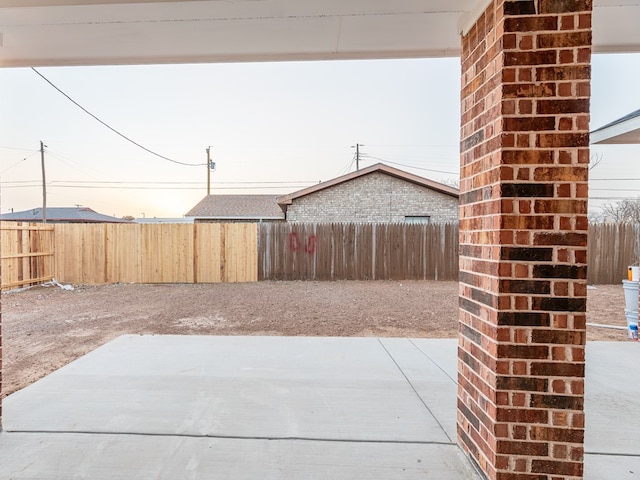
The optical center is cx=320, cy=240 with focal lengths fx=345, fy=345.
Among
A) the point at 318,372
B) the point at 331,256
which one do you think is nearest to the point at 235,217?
the point at 331,256

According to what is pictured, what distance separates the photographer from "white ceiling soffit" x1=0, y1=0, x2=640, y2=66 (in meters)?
1.93

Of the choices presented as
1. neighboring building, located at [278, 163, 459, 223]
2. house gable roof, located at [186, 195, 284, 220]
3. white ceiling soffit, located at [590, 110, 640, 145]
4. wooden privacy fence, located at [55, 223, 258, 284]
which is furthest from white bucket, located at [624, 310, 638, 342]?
house gable roof, located at [186, 195, 284, 220]

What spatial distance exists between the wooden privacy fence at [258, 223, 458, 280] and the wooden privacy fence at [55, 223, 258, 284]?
1045 millimetres

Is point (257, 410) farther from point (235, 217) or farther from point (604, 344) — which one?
point (235, 217)

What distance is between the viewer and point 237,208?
18.4 m

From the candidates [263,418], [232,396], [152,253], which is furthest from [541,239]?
[152,253]

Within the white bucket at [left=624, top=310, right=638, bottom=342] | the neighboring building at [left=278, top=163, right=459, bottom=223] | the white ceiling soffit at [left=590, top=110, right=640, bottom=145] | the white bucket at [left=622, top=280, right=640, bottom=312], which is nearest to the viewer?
the white ceiling soffit at [left=590, top=110, right=640, bottom=145]

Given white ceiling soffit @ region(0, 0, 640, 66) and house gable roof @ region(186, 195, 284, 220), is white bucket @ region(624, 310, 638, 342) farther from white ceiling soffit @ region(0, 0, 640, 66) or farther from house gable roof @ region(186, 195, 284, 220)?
house gable roof @ region(186, 195, 284, 220)

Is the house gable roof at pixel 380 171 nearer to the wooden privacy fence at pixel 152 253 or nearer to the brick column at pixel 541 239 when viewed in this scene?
the wooden privacy fence at pixel 152 253

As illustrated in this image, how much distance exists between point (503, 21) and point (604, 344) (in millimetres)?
4274

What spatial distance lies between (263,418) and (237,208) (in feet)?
55.1

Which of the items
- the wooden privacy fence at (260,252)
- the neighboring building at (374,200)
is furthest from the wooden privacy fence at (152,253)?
the neighboring building at (374,200)

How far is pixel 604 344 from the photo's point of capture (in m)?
4.12

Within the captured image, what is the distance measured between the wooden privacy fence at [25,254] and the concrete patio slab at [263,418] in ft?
23.5
